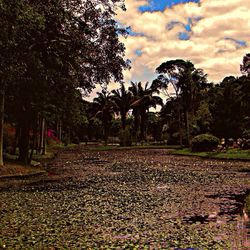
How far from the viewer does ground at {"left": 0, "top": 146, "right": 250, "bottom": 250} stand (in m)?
9.73

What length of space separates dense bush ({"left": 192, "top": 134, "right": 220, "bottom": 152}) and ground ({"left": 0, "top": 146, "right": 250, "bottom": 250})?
27592 millimetres

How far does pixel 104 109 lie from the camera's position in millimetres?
90125

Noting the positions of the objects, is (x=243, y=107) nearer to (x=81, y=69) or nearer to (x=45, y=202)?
(x=81, y=69)

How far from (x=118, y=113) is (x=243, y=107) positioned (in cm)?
4129

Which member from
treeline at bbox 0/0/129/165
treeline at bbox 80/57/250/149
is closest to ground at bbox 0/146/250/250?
treeline at bbox 0/0/129/165

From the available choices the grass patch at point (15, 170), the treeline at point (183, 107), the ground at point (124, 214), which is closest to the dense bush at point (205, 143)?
the treeline at point (183, 107)

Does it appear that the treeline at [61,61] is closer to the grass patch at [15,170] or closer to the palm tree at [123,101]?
the grass patch at [15,170]

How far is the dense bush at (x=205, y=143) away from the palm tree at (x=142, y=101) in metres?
35.5

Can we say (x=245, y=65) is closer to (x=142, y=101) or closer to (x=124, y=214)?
(x=142, y=101)

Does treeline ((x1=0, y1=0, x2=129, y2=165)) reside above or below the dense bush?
above

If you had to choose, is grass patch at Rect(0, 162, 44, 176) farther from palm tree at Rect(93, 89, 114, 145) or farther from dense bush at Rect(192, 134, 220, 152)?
palm tree at Rect(93, 89, 114, 145)

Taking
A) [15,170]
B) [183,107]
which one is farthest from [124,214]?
[183,107]

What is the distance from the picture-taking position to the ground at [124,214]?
9.73 m

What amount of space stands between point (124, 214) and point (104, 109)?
7721 cm
